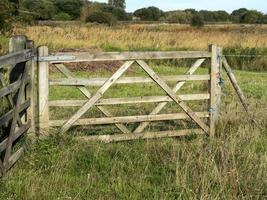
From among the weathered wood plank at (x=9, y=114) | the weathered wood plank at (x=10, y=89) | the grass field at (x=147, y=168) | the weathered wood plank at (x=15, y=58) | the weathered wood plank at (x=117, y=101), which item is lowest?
the grass field at (x=147, y=168)

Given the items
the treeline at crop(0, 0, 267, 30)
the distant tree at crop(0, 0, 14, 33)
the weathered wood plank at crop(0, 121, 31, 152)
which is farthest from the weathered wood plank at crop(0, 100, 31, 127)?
the treeline at crop(0, 0, 267, 30)

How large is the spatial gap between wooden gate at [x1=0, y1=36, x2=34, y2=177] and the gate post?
2.97 meters

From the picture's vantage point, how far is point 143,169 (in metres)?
6.82

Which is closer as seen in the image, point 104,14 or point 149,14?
point 104,14

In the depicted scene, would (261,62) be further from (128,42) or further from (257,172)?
(257,172)

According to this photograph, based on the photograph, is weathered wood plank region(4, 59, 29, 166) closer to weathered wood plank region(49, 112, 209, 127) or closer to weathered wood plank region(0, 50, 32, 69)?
weathered wood plank region(0, 50, 32, 69)

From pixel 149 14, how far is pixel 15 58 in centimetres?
8425

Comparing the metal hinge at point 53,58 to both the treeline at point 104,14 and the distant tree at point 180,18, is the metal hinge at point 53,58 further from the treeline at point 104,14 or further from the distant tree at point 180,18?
the distant tree at point 180,18

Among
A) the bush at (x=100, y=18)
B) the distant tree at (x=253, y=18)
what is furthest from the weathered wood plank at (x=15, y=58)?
the distant tree at (x=253, y=18)

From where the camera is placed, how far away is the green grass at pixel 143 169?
5.81 meters

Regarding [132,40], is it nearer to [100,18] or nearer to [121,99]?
[121,99]

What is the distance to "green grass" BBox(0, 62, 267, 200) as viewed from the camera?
229 inches

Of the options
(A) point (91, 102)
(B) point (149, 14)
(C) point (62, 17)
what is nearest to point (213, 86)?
(A) point (91, 102)

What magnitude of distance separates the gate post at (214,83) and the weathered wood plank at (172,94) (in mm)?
191
